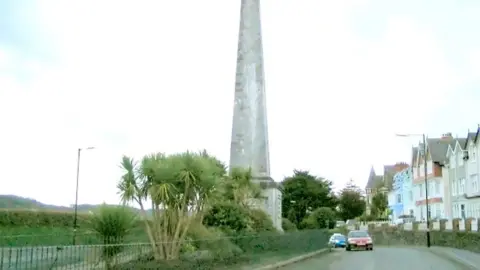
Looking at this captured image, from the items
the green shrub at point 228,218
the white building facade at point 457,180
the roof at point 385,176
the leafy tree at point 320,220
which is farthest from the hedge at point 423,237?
the roof at point 385,176

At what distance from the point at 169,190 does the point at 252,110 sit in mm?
18904

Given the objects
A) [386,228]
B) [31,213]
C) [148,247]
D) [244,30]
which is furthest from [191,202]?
[386,228]

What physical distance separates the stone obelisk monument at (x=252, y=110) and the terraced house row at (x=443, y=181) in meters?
19.4

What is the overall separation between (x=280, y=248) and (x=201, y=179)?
451 inches

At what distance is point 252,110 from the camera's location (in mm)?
38156

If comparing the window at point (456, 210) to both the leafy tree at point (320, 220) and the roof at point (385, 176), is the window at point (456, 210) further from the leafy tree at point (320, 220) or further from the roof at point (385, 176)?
the roof at point (385, 176)

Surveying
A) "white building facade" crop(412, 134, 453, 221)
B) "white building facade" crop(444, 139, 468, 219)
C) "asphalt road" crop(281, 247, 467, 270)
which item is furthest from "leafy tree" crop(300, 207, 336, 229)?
"asphalt road" crop(281, 247, 467, 270)

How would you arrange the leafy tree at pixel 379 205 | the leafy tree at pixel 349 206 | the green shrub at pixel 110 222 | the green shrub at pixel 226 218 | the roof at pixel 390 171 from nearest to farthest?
the green shrub at pixel 110 222 → the green shrub at pixel 226 218 → the leafy tree at pixel 349 206 → the leafy tree at pixel 379 205 → the roof at pixel 390 171

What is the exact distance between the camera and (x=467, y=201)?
2424 inches

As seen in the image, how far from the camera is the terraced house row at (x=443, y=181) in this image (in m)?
60.4

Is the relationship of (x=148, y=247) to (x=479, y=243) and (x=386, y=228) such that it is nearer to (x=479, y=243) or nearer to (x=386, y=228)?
(x=479, y=243)

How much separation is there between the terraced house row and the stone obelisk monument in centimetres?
1940

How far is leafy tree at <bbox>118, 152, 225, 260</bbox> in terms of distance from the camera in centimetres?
1964

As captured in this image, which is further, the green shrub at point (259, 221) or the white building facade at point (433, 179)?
the white building facade at point (433, 179)
